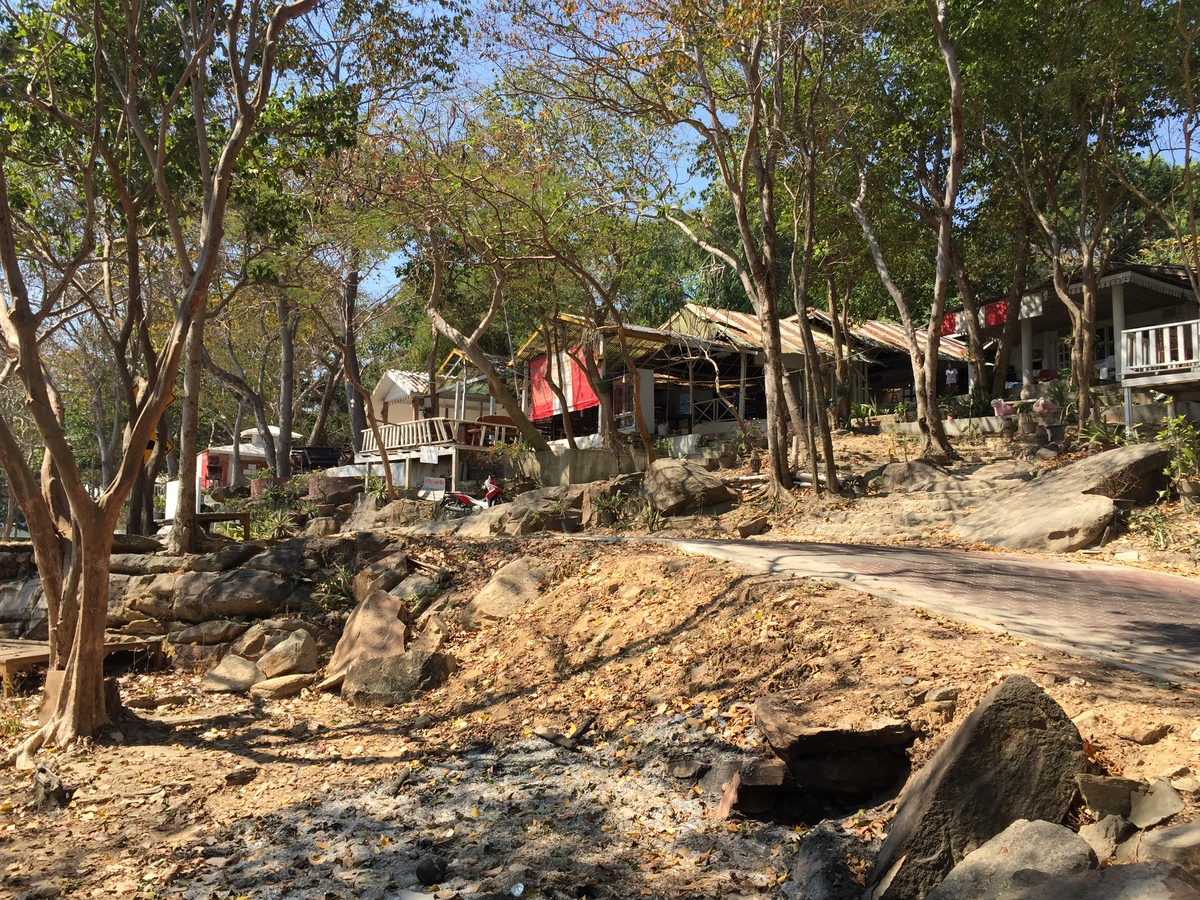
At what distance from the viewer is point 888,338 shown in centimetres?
3175

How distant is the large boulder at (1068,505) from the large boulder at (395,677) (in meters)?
8.00

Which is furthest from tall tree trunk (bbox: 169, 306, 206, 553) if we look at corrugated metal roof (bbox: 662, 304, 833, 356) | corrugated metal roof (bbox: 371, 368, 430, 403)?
corrugated metal roof (bbox: 662, 304, 833, 356)

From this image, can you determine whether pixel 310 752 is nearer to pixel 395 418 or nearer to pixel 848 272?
pixel 848 272

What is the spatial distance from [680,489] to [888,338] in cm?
1848

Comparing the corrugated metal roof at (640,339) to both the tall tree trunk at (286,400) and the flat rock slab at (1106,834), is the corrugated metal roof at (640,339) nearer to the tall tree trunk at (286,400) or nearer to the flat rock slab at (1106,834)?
the tall tree trunk at (286,400)

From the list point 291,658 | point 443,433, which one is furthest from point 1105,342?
point 291,658

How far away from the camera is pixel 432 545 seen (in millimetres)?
13211

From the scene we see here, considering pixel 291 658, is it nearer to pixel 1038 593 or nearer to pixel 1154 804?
pixel 1038 593

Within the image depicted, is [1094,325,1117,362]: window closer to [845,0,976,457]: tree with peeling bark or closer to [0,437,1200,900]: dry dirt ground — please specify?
[845,0,976,457]: tree with peeling bark

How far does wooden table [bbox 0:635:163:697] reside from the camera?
35.5 feet

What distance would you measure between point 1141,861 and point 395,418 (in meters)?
33.4

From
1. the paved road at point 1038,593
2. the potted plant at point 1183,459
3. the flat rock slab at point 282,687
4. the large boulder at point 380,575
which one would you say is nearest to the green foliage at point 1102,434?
the potted plant at point 1183,459

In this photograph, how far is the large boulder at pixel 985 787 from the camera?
4.21 metres

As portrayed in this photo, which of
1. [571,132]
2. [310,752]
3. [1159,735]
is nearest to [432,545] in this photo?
[310,752]
